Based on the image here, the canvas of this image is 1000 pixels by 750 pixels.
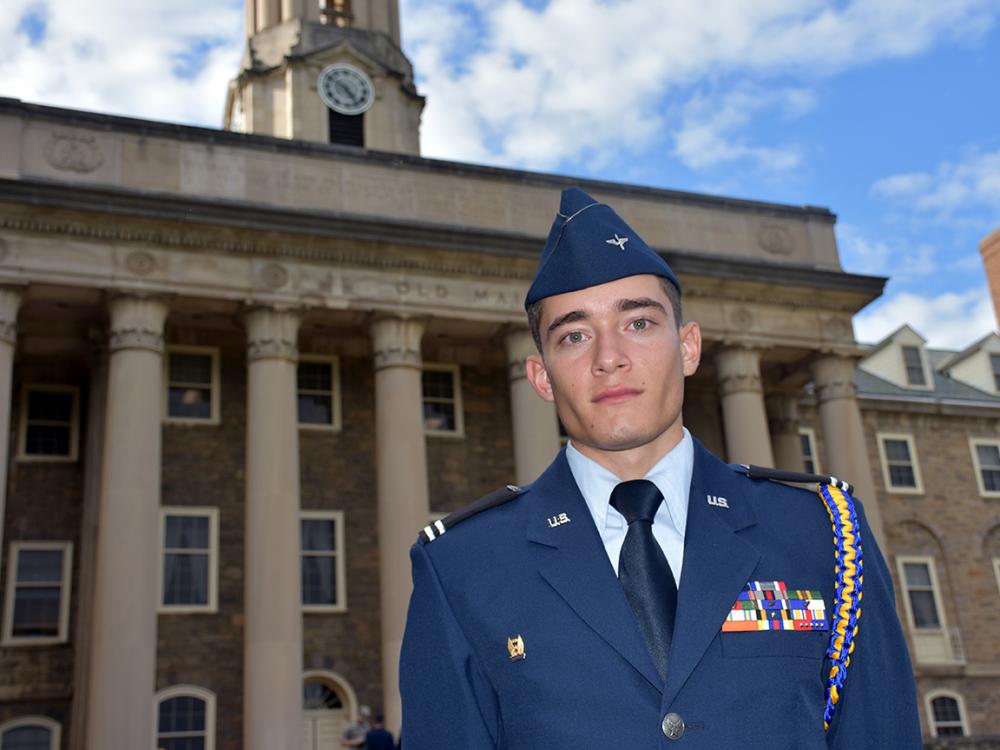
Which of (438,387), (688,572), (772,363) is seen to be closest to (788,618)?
(688,572)

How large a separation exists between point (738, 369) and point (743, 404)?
94 centimetres

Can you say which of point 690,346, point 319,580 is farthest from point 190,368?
point 690,346

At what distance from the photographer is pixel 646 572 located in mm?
2943

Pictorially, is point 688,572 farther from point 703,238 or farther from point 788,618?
point 703,238

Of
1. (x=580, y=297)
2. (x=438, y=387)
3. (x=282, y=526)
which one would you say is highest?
(x=438, y=387)

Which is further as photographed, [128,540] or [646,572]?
[128,540]

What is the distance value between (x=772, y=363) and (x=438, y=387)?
940 cm

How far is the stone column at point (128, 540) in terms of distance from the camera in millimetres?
20516

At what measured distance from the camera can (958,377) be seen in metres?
44.1

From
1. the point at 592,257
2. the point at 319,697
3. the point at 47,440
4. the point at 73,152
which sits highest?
the point at 73,152

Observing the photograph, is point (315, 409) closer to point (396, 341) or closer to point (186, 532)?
point (396, 341)

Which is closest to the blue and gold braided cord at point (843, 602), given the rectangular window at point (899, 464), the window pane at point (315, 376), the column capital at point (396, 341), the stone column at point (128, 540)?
the stone column at point (128, 540)

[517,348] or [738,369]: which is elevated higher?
[517,348]

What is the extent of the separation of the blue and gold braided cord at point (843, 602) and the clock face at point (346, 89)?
31.5 metres
